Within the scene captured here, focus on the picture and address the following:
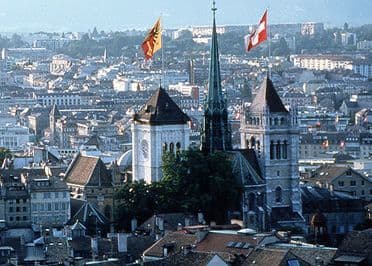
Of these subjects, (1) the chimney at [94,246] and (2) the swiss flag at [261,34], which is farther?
(2) the swiss flag at [261,34]

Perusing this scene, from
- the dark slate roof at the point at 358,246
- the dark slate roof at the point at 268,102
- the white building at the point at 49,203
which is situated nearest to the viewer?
the dark slate roof at the point at 358,246

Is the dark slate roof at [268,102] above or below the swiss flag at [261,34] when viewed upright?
below

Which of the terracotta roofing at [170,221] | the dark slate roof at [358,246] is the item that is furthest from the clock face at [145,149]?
the dark slate roof at [358,246]

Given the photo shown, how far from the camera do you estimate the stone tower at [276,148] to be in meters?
89.4

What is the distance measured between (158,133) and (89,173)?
413cm

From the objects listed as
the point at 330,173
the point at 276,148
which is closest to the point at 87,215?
the point at 276,148

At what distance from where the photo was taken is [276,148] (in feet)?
295

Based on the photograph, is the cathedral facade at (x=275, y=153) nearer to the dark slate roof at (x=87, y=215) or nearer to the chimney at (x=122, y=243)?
the dark slate roof at (x=87, y=215)

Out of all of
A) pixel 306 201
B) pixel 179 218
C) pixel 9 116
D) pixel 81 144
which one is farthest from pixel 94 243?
pixel 9 116

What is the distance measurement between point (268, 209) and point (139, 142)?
7.10m

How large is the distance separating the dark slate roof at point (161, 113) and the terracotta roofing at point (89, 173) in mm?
3075

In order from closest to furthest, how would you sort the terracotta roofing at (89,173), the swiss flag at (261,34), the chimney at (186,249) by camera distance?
the chimney at (186,249) → the terracotta roofing at (89,173) → the swiss flag at (261,34)

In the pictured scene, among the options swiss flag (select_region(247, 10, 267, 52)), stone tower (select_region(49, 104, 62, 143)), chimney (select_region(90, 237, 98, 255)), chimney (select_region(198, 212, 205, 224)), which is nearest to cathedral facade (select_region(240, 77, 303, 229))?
swiss flag (select_region(247, 10, 267, 52))

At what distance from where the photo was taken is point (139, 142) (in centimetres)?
9088
